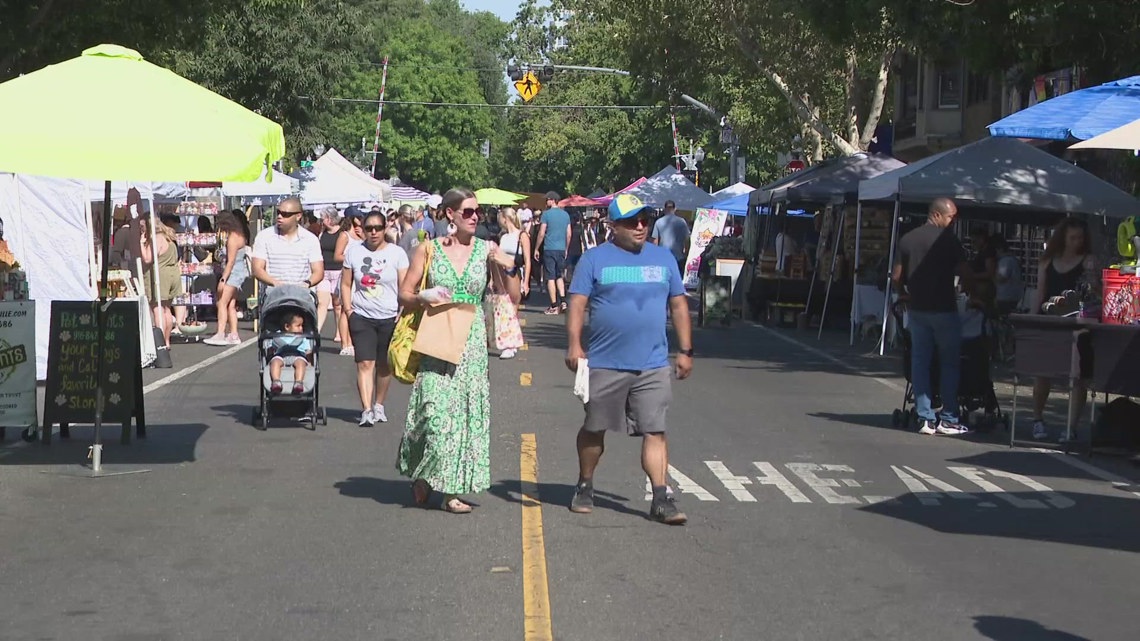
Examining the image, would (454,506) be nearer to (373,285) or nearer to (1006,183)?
(373,285)

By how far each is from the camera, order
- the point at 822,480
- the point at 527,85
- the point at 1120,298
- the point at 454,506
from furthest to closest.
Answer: the point at 527,85
the point at 1120,298
the point at 822,480
the point at 454,506

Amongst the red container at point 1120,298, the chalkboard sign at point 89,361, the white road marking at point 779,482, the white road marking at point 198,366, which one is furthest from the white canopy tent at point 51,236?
the red container at point 1120,298

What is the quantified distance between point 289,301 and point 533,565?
18.4ft

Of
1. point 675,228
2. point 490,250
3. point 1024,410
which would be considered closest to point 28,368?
point 490,250

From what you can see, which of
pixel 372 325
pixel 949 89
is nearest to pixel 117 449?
pixel 372 325

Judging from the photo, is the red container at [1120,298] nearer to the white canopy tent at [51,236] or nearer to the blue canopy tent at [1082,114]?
the blue canopy tent at [1082,114]

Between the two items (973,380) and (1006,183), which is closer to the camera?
(973,380)

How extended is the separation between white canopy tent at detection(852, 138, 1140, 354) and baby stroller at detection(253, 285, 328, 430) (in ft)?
31.0

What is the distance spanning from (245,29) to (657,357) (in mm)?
32564

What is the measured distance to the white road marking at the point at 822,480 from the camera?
33.1 ft

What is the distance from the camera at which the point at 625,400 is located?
905cm

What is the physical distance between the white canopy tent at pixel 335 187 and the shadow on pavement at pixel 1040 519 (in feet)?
90.3

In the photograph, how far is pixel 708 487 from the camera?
10.4 metres

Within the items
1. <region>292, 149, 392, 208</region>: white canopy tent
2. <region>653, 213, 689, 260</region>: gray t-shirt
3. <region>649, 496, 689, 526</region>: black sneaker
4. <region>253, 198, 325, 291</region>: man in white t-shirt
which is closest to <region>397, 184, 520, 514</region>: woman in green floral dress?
<region>649, 496, 689, 526</region>: black sneaker
